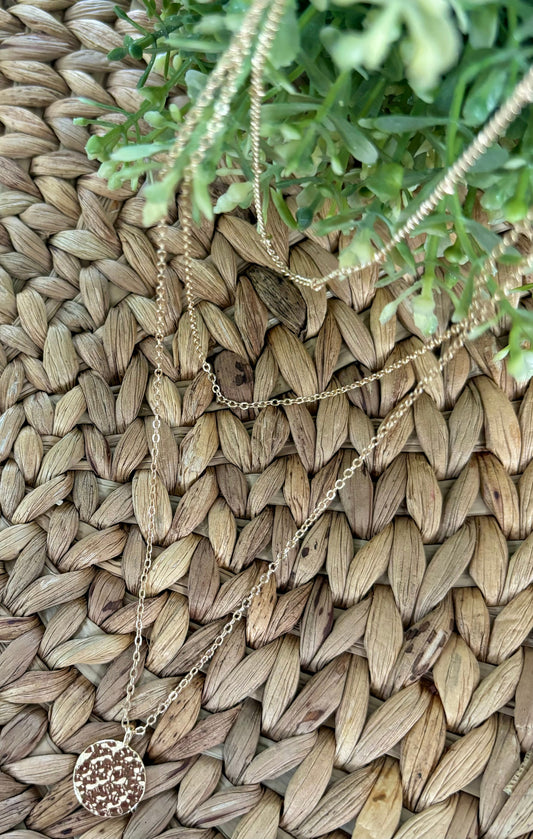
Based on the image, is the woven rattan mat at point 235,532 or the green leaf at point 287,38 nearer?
the green leaf at point 287,38

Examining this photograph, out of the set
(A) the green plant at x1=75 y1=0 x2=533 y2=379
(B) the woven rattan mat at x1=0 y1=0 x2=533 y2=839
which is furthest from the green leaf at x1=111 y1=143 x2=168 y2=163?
(B) the woven rattan mat at x1=0 y1=0 x2=533 y2=839

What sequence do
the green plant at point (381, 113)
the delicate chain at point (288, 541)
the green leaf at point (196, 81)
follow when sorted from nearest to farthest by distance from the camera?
the green plant at point (381, 113) → the green leaf at point (196, 81) → the delicate chain at point (288, 541)

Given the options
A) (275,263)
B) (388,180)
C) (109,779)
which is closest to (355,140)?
(388,180)

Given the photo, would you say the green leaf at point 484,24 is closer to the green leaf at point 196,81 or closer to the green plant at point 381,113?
the green plant at point 381,113

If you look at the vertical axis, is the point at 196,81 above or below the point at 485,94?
below

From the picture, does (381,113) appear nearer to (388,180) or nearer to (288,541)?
(388,180)

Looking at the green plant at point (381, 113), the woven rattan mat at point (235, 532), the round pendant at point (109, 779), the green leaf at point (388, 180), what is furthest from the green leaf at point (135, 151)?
the round pendant at point (109, 779)

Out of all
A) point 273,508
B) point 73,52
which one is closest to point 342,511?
point 273,508

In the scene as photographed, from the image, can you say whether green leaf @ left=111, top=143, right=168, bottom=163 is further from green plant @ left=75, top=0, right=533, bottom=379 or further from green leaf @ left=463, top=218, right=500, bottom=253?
green leaf @ left=463, top=218, right=500, bottom=253
